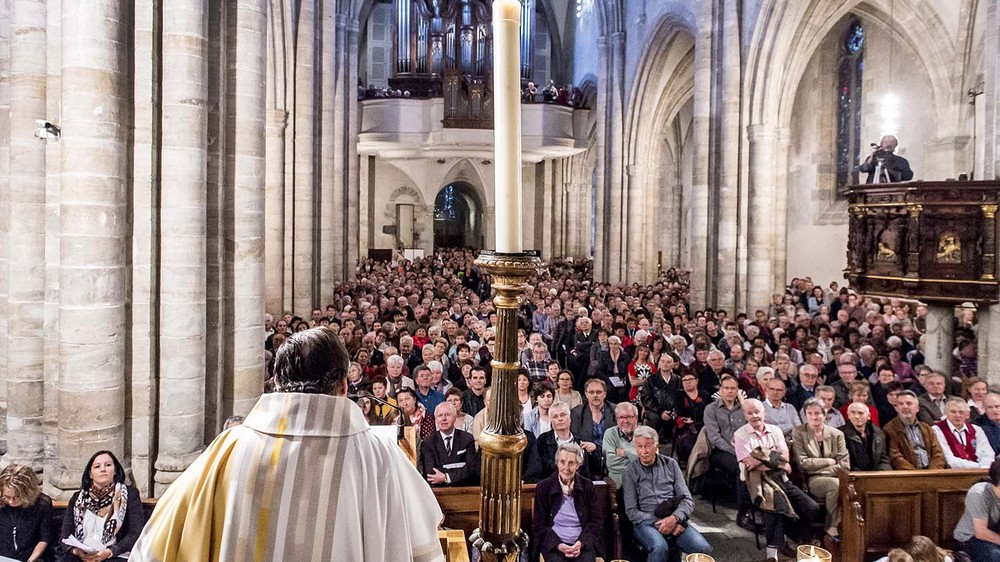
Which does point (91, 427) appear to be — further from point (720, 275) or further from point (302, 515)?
point (720, 275)

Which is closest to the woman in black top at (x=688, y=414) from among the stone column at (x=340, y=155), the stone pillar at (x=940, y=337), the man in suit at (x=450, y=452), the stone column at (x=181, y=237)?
the man in suit at (x=450, y=452)

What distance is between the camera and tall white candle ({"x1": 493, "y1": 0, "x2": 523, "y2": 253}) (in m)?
1.86

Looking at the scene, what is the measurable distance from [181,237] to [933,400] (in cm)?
681

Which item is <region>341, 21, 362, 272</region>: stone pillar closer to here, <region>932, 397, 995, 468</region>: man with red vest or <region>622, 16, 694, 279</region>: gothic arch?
<region>622, 16, 694, 279</region>: gothic arch

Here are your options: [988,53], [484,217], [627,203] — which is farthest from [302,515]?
[484,217]

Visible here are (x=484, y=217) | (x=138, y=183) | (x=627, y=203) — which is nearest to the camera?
(x=138, y=183)

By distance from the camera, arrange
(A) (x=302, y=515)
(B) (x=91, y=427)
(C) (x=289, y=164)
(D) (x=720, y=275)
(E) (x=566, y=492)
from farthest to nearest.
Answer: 1. (D) (x=720, y=275)
2. (C) (x=289, y=164)
3. (B) (x=91, y=427)
4. (E) (x=566, y=492)
5. (A) (x=302, y=515)

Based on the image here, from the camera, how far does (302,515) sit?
1896mm

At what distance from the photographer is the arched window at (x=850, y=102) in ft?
61.4

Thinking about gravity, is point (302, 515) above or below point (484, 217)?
below

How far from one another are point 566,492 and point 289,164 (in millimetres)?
10787

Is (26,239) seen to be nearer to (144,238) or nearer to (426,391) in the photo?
(144,238)

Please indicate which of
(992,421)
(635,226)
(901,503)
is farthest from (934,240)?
(635,226)

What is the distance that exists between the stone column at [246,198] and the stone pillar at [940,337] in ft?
26.4
